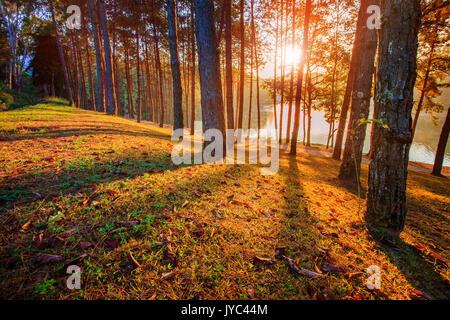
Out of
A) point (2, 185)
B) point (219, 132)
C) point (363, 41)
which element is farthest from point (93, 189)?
point (363, 41)

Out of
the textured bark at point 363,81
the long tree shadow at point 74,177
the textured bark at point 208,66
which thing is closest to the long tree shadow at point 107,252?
the long tree shadow at point 74,177

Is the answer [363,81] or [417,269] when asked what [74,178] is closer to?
[417,269]

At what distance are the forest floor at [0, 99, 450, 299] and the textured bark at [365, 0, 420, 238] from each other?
411 millimetres

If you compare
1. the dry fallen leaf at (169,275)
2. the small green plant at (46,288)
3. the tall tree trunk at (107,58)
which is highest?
the tall tree trunk at (107,58)

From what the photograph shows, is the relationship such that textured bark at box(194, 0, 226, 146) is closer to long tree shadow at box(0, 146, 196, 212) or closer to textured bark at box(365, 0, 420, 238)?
long tree shadow at box(0, 146, 196, 212)

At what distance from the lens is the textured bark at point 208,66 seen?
479cm

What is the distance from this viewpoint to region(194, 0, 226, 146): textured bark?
479cm

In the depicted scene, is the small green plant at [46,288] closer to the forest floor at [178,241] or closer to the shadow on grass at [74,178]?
the forest floor at [178,241]

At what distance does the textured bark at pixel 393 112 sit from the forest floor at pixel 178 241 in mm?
411

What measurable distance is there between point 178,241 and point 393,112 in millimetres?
3508

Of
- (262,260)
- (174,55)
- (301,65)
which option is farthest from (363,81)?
(174,55)

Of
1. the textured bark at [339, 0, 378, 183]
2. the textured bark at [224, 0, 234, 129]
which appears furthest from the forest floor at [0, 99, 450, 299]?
the textured bark at [224, 0, 234, 129]
